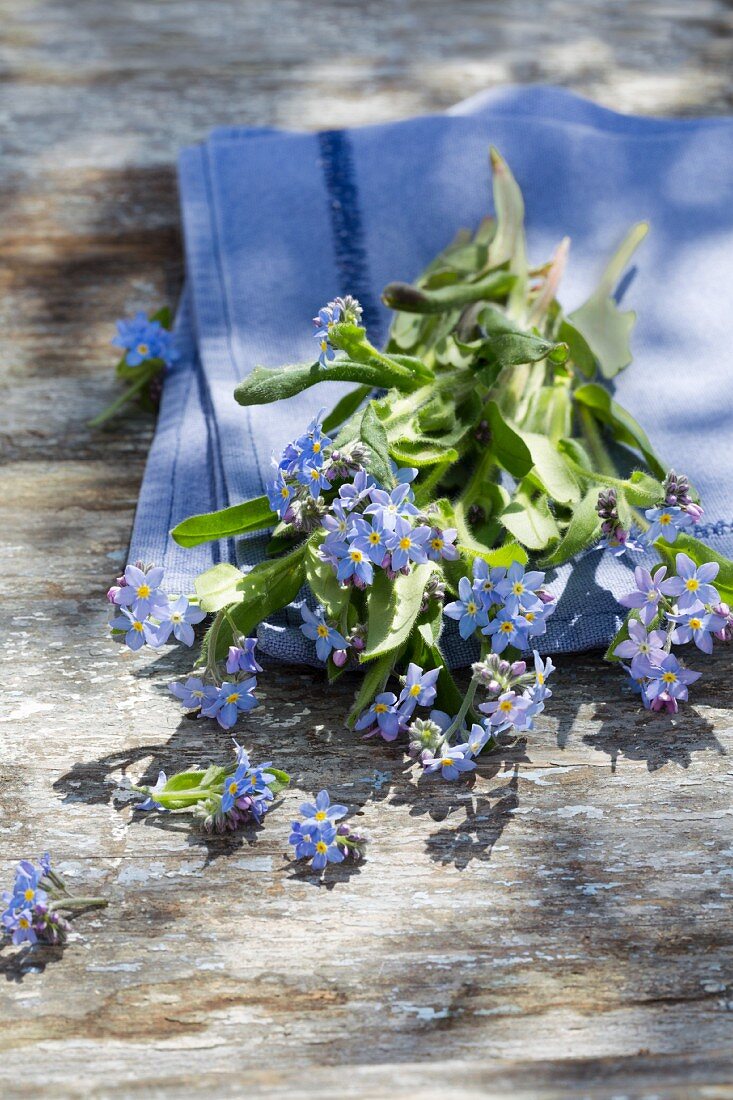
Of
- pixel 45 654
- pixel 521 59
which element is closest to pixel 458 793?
pixel 45 654

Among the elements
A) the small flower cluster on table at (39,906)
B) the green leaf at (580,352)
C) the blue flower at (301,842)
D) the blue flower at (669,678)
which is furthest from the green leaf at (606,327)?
the small flower cluster on table at (39,906)

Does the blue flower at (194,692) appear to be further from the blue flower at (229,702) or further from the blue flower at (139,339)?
the blue flower at (139,339)

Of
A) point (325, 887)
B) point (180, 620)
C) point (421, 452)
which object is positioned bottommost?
point (325, 887)

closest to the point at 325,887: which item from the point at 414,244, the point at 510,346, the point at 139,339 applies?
the point at 510,346

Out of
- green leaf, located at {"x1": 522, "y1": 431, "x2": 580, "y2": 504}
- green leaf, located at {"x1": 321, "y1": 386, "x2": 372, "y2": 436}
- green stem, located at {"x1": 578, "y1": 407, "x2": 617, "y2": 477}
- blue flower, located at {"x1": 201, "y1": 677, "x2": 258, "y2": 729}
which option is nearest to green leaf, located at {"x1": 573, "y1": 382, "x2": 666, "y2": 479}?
green stem, located at {"x1": 578, "y1": 407, "x2": 617, "y2": 477}

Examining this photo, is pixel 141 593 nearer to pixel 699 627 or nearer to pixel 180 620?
pixel 180 620

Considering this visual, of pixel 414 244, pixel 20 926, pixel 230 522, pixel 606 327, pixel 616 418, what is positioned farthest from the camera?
pixel 414 244

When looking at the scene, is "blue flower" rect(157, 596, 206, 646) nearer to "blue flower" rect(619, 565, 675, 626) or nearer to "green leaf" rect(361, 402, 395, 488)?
"green leaf" rect(361, 402, 395, 488)
